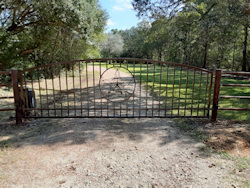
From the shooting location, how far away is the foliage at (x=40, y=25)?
8.52 m

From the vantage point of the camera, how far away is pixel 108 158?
3.41 metres

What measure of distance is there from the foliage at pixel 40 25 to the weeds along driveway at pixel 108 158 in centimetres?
576

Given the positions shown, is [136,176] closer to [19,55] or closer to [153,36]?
[153,36]

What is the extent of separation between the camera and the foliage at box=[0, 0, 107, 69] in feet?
Answer: 27.9

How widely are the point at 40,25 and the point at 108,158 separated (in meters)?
9.96

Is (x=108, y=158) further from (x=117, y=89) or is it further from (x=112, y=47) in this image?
(x=112, y=47)

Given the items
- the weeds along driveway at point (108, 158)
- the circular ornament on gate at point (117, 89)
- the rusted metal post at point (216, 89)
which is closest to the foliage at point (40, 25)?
the circular ornament on gate at point (117, 89)

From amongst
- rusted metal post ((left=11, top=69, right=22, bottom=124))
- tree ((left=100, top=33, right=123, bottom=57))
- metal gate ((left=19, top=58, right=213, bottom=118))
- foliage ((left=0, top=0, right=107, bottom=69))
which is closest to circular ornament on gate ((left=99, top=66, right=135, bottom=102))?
metal gate ((left=19, top=58, right=213, bottom=118))

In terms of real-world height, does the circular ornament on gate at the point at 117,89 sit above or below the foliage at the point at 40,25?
below

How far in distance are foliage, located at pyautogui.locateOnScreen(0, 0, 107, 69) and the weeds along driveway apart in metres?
5.76

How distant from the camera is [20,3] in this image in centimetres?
901

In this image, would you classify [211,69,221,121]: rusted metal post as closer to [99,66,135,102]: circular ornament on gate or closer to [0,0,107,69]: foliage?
[99,66,135,102]: circular ornament on gate

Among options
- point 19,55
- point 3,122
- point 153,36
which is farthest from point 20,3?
point 153,36

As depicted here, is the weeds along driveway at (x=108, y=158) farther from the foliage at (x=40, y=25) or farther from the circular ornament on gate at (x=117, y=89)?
the foliage at (x=40, y=25)
